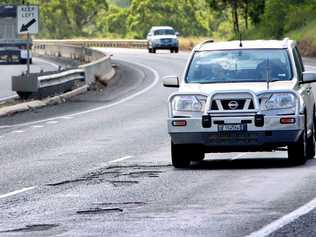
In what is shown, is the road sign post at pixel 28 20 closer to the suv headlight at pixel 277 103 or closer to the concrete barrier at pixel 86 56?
the concrete barrier at pixel 86 56

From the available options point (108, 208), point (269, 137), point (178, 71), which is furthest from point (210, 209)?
point (178, 71)

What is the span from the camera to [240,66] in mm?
17781

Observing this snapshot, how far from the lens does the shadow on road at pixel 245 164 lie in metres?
16.8

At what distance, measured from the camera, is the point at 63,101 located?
36062mm

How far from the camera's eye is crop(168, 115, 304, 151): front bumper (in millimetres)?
16578

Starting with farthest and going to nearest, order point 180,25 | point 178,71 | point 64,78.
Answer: point 180,25, point 178,71, point 64,78

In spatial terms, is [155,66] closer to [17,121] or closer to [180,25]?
[17,121]

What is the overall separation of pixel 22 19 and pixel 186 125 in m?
20.2

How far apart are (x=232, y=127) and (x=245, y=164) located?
849mm

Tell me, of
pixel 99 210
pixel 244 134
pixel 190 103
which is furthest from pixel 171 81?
pixel 99 210

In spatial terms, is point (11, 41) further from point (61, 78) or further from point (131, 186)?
point (131, 186)

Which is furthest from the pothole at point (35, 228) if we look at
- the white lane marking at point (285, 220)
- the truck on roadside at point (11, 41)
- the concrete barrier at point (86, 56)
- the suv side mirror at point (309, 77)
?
the truck on roadside at point (11, 41)

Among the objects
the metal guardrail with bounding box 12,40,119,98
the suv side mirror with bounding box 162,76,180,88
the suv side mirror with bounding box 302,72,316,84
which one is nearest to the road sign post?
the metal guardrail with bounding box 12,40,119,98

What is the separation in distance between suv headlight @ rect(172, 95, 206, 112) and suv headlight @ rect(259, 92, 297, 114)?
2.49 feet
